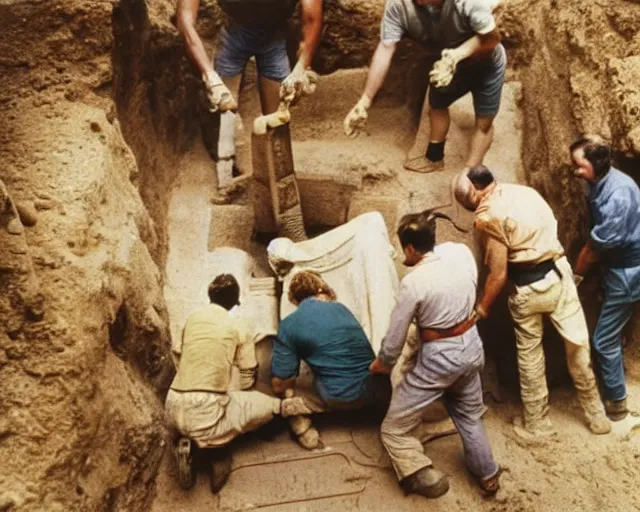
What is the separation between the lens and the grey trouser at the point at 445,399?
427 centimetres

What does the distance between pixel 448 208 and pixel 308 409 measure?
2006 millimetres

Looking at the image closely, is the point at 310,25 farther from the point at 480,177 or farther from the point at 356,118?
the point at 480,177

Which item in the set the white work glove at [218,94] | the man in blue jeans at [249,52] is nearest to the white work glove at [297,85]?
the man in blue jeans at [249,52]

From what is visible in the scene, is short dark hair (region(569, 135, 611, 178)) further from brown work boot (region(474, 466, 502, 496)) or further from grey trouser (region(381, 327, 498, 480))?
brown work boot (region(474, 466, 502, 496))

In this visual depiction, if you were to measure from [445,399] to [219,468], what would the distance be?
137cm

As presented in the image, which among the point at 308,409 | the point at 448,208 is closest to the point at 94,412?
the point at 308,409

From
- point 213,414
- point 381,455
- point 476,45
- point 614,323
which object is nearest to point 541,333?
point 614,323

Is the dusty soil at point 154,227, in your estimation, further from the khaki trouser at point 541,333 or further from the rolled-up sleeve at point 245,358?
the rolled-up sleeve at point 245,358

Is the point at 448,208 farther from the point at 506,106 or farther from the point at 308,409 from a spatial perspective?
the point at 308,409

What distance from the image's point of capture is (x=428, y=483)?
14.7 feet

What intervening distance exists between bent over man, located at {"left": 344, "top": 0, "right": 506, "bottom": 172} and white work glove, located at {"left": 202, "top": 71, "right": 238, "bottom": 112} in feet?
2.65

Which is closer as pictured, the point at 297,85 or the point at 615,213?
the point at 615,213

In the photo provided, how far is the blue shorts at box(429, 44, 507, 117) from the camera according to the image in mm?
5598

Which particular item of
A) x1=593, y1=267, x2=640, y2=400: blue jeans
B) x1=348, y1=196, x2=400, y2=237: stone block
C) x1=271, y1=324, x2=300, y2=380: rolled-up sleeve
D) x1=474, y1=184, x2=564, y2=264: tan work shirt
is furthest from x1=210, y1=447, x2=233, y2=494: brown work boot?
x1=593, y1=267, x2=640, y2=400: blue jeans
